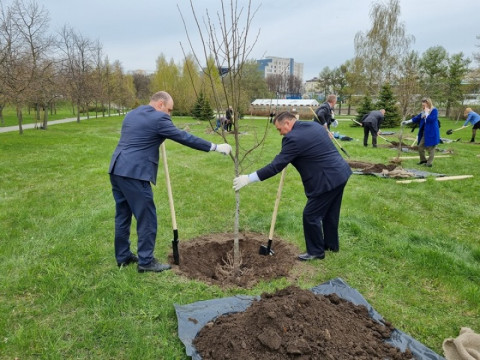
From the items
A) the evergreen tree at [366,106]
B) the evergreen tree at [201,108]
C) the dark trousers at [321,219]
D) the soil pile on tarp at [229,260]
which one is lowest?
the soil pile on tarp at [229,260]

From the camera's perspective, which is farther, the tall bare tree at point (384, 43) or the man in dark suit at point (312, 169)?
the tall bare tree at point (384, 43)

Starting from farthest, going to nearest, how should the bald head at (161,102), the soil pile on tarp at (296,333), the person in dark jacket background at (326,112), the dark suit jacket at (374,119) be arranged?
the dark suit jacket at (374,119) < the person in dark jacket background at (326,112) < the bald head at (161,102) < the soil pile on tarp at (296,333)

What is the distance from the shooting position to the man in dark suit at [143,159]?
345cm

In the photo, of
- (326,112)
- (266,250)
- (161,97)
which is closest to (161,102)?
(161,97)

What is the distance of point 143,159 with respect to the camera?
11.4 feet

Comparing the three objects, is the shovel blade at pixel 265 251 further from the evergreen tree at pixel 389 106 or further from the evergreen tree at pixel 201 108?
the evergreen tree at pixel 389 106

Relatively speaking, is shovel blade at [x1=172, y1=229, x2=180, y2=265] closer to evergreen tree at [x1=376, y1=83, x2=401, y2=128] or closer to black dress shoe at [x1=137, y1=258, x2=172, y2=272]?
black dress shoe at [x1=137, y1=258, x2=172, y2=272]

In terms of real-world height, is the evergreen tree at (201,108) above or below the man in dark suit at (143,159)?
above

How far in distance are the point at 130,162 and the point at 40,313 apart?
1.60 meters

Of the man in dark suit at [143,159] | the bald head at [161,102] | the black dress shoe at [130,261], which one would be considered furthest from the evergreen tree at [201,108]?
the black dress shoe at [130,261]

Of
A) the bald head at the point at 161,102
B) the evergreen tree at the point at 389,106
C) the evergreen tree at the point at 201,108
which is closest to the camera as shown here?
the bald head at the point at 161,102

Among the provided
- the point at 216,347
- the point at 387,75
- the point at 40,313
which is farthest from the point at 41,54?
the point at 387,75

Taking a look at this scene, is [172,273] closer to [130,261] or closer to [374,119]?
[130,261]

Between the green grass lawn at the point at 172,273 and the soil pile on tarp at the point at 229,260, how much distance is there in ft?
0.65
